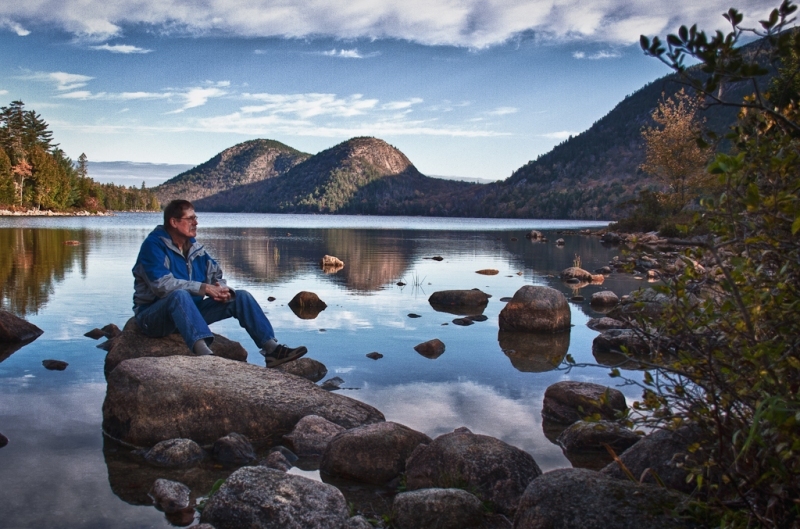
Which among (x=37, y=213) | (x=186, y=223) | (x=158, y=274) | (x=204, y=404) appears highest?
(x=186, y=223)

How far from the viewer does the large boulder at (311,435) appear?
6.62m

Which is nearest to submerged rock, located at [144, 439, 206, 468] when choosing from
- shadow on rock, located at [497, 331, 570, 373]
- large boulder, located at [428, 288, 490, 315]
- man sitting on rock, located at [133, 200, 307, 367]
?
man sitting on rock, located at [133, 200, 307, 367]

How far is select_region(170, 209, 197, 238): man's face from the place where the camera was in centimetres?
877

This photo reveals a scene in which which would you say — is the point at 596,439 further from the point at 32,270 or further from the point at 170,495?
the point at 32,270

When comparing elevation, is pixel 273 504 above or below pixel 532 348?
above

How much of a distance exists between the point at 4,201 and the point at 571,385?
11718 centimetres

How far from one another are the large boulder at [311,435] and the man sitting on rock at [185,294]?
2006mm

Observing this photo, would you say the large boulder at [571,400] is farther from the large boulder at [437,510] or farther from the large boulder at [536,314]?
the large boulder at [536,314]

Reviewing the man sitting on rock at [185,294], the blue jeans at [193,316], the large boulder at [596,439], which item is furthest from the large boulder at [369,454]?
the blue jeans at [193,316]

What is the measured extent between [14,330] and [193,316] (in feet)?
16.3

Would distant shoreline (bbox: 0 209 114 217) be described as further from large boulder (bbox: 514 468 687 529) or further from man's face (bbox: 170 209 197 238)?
large boulder (bbox: 514 468 687 529)

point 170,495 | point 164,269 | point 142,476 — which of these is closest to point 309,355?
point 164,269

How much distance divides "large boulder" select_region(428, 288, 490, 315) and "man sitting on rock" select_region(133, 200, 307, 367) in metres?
7.90

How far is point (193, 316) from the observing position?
8.42m
